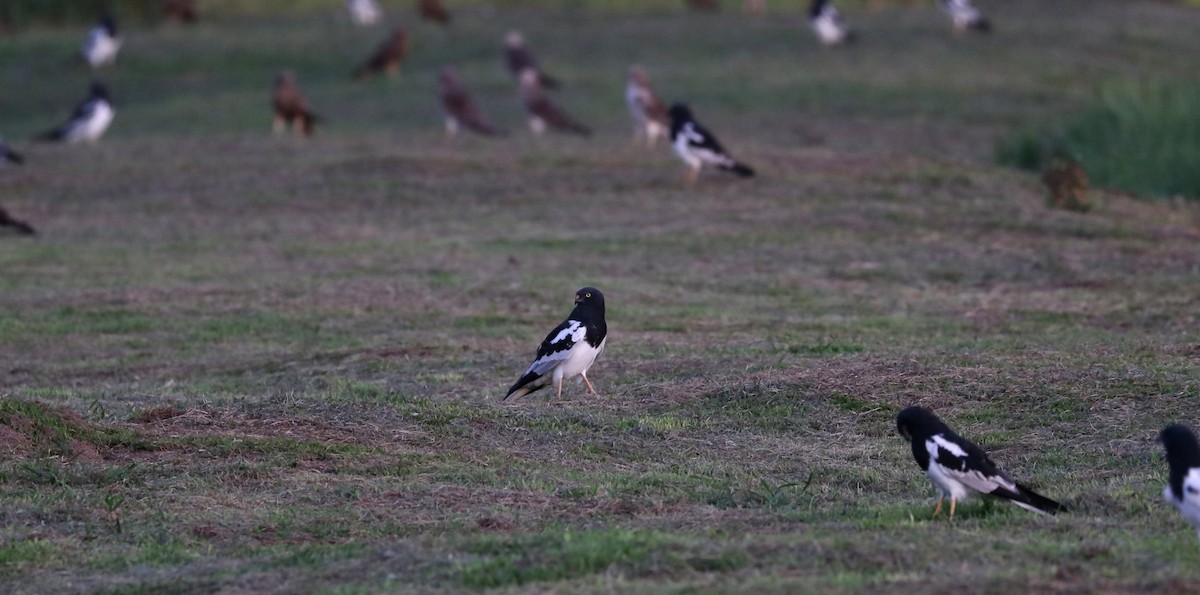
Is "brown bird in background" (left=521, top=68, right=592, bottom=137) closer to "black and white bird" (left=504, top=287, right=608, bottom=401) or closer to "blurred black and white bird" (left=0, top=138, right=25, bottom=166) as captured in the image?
"blurred black and white bird" (left=0, top=138, right=25, bottom=166)

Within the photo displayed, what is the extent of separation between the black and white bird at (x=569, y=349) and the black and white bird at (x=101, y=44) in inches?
1046

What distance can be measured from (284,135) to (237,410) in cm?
1784

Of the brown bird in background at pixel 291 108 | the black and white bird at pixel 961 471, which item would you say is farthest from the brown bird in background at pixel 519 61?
the black and white bird at pixel 961 471

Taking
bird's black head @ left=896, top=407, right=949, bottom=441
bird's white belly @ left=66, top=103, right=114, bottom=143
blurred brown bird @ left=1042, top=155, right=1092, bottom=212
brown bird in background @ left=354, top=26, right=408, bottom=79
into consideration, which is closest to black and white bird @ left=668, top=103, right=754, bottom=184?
blurred brown bird @ left=1042, top=155, right=1092, bottom=212

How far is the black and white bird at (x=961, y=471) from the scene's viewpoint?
751 centimetres

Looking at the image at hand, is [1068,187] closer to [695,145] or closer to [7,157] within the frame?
[695,145]

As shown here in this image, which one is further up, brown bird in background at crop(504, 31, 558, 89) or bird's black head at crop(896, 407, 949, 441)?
bird's black head at crop(896, 407, 949, 441)

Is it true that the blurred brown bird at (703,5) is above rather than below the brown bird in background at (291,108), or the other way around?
above

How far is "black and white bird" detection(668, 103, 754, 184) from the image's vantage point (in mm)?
21656

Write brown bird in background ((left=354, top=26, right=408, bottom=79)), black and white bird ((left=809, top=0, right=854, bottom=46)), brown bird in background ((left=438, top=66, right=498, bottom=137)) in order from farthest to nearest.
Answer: black and white bird ((left=809, top=0, right=854, bottom=46))
brown bird in background ((left=354, top=26, right=408, bottom=79))
brown bird in background ((left=438, top=66, right=498, bottom=137))

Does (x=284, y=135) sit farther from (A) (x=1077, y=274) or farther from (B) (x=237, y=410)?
(B) (x=237, y=410)

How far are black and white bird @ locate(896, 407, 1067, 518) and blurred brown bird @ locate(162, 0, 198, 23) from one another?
34784 mm

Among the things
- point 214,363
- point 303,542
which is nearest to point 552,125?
point 214,363

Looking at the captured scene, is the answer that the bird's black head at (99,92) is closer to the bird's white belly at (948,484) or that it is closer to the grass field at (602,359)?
the grass field at (602,359)
